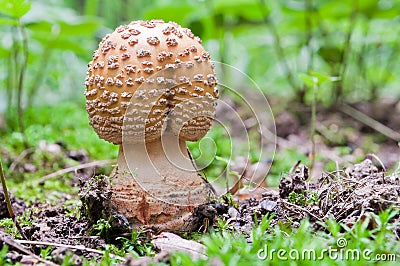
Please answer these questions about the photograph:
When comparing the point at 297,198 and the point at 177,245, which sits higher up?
the point at 297,198

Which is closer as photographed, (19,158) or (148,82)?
(148,82)

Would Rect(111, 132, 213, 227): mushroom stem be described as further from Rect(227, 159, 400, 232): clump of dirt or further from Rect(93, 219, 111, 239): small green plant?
Rect(227, 159, 400, 232): clump of dirt

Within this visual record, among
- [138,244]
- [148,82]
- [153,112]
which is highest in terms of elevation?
[148,82]

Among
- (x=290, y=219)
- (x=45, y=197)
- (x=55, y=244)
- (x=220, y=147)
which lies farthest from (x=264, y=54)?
(x=55, y=244)

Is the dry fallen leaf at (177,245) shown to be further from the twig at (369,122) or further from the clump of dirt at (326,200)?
the twig at (369,122)

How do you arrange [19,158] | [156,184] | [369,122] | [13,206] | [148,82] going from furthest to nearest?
1. [369,122]
2. [19,158]
3. [13,206]
4. [156,184]
5. [148,82]

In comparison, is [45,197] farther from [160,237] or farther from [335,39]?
[335,39]

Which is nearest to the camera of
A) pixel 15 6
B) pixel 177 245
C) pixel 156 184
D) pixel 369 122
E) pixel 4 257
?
pixel 4 257

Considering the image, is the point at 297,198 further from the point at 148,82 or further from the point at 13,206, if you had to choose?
the point at 13,206

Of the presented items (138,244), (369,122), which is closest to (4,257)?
(138,244)
